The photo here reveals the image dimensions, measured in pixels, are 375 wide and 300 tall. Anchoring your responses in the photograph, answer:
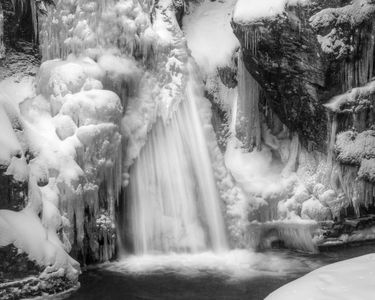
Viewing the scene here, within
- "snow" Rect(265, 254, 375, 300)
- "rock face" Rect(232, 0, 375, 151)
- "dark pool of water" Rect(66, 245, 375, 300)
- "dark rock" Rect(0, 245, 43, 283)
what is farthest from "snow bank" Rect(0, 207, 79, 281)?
"rock face" Rect(232, 0, 375, 151)

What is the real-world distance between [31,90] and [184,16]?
413 cm

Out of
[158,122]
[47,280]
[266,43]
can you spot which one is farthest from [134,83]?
[47,280]

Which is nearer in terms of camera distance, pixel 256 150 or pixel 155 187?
pixel 155 187

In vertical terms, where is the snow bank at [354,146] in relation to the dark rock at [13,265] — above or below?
above

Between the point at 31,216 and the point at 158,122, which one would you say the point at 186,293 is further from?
the point at 158,122

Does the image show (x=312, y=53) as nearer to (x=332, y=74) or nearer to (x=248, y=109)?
(x=332, y=74)

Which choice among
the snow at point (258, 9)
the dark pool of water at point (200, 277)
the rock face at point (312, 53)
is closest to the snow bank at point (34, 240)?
the dark pool of water at point (200, 277)

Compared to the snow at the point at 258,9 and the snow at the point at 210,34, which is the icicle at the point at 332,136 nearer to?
the snow at the point at 258,9

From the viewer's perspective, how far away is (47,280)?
5.66 meters

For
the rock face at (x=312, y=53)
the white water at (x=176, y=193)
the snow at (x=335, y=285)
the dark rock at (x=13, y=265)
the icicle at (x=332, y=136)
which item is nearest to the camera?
the snow at (x=335, y=285)

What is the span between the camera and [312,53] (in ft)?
27.3

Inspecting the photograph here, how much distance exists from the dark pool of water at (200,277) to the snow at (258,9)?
13.6ft

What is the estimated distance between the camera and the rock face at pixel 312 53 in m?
8.17

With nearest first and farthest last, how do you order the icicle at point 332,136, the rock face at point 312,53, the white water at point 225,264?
the white water at point 225,264 → the rock face at point 312,53 → the icicle at point 332,136
